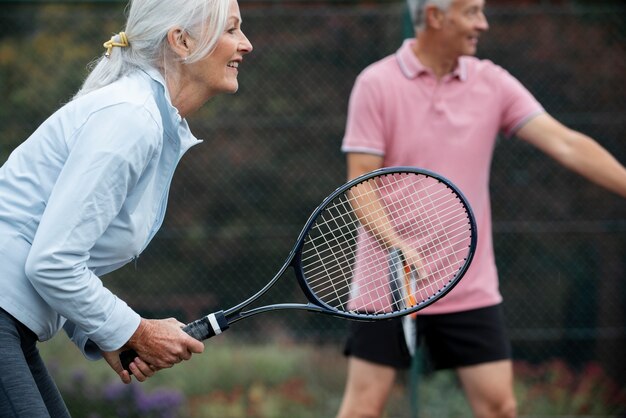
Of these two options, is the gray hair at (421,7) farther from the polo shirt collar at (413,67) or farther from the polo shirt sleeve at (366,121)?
the polo shirt sleeve at (366,121)

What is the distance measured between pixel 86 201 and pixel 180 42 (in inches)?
18.9

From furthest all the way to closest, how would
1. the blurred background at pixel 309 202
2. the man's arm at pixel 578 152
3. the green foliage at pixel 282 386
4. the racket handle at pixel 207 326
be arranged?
the blurred background at pixel 309 202
the green foliage at pixel 282 386
the man's arm at pixel 578 152
the racket handle at pixel 207 326

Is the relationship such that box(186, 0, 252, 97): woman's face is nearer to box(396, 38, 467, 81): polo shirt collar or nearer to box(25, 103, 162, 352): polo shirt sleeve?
box(25, 103, 162, 352): polo shirt sleeve

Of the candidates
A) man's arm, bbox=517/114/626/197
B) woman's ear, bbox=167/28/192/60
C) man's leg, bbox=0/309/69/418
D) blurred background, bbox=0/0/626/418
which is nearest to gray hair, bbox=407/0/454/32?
man's arm, bbox=517/114/626/197

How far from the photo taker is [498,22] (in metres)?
6.27

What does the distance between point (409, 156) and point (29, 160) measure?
1759 millimetres

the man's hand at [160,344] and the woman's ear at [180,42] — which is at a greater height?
the woman's ear at [180,42]

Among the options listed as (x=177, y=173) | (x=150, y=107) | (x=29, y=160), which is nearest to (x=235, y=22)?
(x=150, y=107)

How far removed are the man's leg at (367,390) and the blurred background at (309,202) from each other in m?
1.86

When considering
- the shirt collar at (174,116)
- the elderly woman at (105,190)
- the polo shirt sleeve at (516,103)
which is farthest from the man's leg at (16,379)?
the polo shirt sleeve at (516,103)

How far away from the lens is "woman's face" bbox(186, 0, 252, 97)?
2623mm

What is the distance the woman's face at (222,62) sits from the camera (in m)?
2.62

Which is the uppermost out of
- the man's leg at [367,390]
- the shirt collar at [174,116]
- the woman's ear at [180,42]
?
the woman's ear at [180,42]

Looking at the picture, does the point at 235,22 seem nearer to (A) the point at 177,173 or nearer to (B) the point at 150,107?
(B) the point at 150,107
